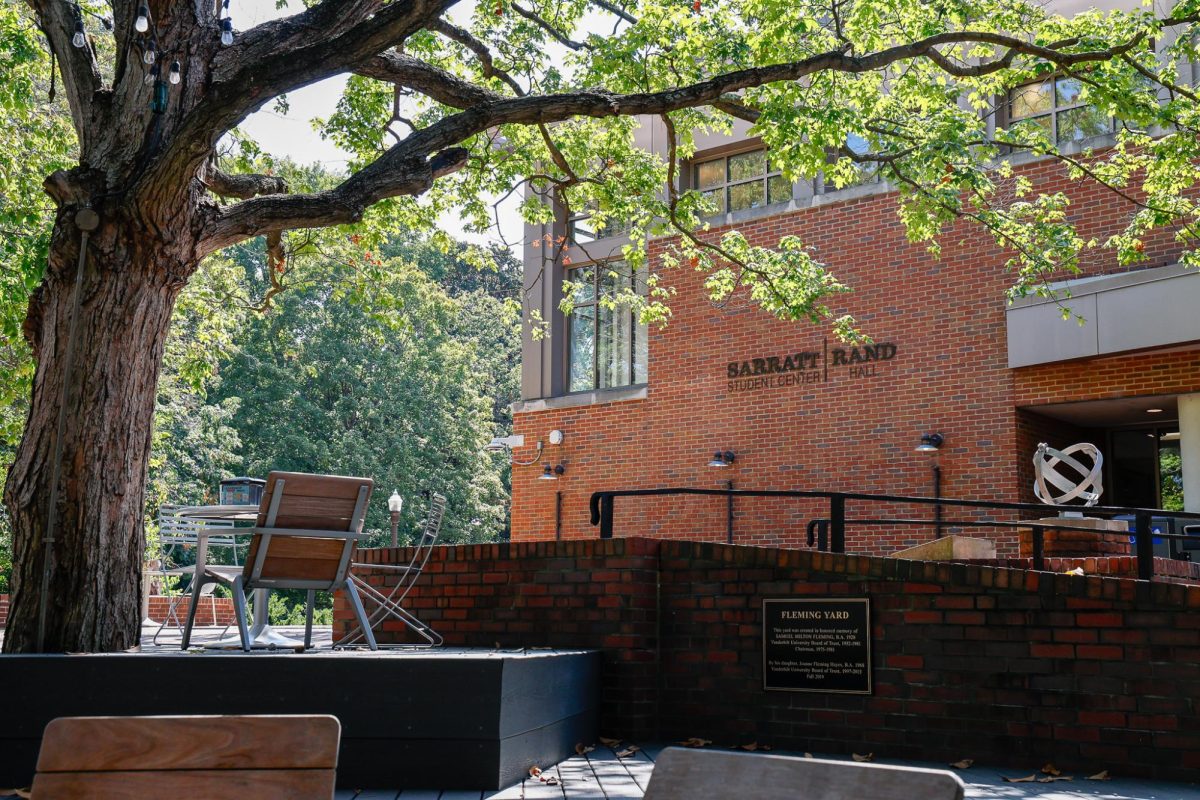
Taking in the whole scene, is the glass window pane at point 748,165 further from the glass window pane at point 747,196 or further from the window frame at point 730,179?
the glass window pane at point 747,196

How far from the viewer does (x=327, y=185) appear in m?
38.2

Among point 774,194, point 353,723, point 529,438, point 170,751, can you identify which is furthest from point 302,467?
point 170,751

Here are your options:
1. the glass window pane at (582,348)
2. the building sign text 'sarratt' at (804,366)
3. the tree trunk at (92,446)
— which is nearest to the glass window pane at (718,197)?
the building sign text 'sarratt' at (804,366)

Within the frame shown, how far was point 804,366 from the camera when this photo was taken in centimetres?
1673

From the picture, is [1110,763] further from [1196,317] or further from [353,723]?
[1196,317]

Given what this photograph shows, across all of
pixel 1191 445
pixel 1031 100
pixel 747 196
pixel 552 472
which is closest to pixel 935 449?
pixel 1191 445

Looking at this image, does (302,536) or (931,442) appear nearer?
(302,536)

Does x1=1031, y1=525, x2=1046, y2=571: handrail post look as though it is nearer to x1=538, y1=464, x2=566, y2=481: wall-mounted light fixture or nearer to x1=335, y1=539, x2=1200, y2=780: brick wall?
x1=335, y1=539, x2=1200, y2=780: brick wall

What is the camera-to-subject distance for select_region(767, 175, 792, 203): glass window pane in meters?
17.6

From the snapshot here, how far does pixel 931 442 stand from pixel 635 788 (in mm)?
10058

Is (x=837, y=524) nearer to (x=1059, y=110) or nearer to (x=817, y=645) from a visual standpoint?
(x=817, y=645)

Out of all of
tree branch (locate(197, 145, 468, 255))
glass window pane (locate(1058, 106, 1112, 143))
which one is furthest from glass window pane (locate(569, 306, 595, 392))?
tree branch (locate(197, 145, 468, 255))

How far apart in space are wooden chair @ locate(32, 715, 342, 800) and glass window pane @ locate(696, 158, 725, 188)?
16629 mm

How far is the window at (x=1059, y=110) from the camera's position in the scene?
14.8 metres
